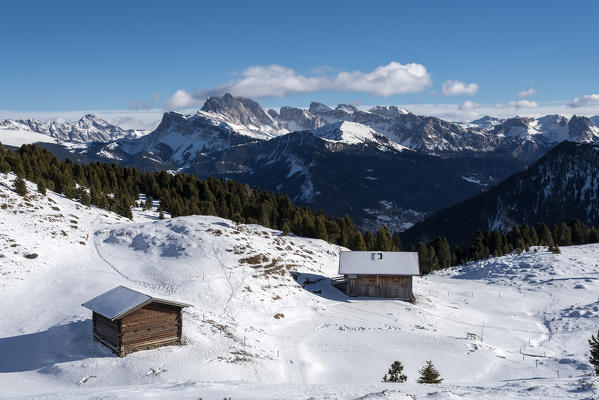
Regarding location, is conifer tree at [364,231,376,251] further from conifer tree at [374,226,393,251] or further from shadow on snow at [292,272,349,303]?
shadow on snow at [292,272,349,303]

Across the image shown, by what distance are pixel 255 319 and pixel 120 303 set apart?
46.8 ft

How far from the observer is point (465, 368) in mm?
29844

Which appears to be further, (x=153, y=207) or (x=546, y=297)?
(x=153, y=207)

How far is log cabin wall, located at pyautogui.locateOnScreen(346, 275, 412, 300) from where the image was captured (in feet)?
166

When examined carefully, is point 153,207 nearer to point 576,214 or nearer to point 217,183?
point 217,183

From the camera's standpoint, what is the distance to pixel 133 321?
26531 millimetres

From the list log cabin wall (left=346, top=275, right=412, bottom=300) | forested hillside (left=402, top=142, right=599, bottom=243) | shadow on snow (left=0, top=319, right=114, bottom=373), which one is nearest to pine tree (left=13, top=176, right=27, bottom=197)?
shadow on snow (left=0, top=319, right=114, bottom=373)

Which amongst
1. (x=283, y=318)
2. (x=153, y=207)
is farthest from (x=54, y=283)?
(x=153, y=207)

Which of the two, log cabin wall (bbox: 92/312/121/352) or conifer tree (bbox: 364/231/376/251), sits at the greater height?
conifer tree (bbox: 364/231/376/251)

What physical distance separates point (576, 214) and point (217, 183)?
540 ft

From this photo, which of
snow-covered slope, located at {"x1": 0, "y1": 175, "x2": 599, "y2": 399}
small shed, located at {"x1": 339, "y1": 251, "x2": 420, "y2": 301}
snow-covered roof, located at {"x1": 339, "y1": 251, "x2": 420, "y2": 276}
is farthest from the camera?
snow-covered roof, located at {"x1": 339, "y1": 251, "x2": 420, "y2": 276}

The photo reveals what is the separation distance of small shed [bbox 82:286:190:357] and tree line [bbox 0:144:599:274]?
40.6 metres

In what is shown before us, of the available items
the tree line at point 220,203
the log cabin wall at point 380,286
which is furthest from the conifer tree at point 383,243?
the log cabin wall at point 380,286

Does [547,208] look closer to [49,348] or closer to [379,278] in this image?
[379,278]
